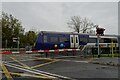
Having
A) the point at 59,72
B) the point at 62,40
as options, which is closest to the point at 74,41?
the point at 62,40

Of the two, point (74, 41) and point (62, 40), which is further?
point (74, 41)

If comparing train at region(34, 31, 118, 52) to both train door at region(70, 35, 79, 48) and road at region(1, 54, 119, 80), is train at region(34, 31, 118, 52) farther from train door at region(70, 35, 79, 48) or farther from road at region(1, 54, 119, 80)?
road at region(1, 54, 119, 80)

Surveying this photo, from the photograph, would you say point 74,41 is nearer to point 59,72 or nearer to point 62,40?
point 62,40

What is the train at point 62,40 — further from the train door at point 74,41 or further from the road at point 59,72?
the road at point 59,72

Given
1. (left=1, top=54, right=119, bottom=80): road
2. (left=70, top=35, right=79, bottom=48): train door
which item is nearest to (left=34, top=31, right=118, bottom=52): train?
(left=70, top=35, right=79, bottom=48): train door

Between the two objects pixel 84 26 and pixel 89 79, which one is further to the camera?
pixel 84 26

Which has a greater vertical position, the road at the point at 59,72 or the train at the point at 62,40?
the train at the point at 62,40

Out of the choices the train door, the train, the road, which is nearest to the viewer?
the road

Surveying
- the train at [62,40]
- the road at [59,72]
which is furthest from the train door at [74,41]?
the road at [59,72]

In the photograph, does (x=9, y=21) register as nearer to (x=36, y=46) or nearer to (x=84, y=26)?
(x=84, y=26)

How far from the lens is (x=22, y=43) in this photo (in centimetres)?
7138

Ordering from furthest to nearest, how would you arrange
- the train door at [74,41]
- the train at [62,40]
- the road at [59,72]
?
the train door at [74,41], the train at [62,40], the road at [59,72]

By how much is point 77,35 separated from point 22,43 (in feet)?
127

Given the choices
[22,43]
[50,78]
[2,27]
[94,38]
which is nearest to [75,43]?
[94,38]
